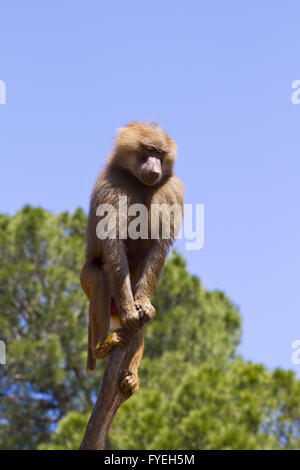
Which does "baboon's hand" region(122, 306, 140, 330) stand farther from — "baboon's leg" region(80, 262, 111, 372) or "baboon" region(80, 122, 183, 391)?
"baboon's leg" region(80, 262, 111, 372)

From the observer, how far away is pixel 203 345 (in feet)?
53.0

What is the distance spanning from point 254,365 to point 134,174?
26.8 feet

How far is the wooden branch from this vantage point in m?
3.01

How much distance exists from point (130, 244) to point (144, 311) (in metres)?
0.67

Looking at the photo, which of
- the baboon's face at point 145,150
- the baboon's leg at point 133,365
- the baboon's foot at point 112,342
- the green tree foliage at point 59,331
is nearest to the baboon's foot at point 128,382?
the baboon's leg at point 133,365

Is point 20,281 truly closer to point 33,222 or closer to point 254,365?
point 33,222

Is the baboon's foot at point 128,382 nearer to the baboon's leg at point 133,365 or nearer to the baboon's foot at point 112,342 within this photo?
the baboon's leg at point 133,365

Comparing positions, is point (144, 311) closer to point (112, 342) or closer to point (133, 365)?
point (112, 342)

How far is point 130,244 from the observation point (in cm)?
407

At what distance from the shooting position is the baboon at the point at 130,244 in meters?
3.62

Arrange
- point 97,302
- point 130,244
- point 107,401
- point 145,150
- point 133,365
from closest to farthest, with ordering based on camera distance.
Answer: point 107,401, point 133,365, point 97,302, point 130,244, point 145,150

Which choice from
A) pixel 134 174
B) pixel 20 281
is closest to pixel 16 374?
pixel 20 281

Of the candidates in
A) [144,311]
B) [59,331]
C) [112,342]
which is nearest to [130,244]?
[144,311]
